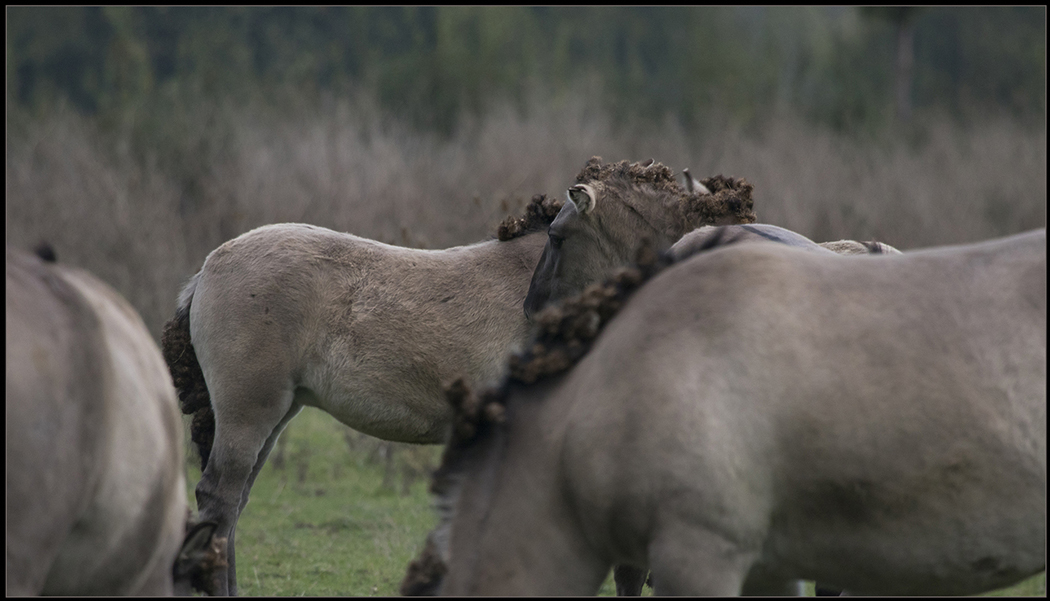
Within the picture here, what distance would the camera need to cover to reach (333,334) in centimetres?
475

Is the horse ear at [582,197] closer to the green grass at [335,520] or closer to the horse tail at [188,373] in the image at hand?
the green grass at [335,520]

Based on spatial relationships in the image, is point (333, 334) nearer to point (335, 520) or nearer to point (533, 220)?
point (533, 220)

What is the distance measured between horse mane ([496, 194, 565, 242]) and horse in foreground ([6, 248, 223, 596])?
110 inches

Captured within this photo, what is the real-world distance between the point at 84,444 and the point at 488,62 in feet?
72.3

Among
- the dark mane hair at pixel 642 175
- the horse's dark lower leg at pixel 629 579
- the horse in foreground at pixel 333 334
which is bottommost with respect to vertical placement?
the horse's dark lower leg at pixel 629 579

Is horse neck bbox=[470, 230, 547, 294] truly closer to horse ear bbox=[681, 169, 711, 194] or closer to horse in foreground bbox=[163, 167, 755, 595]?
horse in foreground bbox=[163, 167, 755, 595]

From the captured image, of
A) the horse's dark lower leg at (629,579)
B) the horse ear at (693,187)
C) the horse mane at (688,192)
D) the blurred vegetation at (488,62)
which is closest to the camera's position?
the horse's dark lower leg at (629,579)

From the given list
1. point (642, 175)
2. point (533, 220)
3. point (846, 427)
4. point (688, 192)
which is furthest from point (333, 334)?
point (846, 427)

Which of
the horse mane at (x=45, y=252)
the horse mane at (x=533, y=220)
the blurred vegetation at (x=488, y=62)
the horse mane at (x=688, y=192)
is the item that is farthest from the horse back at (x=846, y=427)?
the blurred vegetation at (x=488, y=62)

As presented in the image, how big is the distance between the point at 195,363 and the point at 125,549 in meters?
2.85

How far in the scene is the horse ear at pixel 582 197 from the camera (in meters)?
4.80

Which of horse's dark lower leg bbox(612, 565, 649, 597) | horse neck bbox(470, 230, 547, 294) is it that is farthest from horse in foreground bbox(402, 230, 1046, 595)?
horse neck bbox(470, 230, 547, 294)

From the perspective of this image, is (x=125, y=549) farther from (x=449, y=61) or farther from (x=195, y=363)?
(x=449, y=61)

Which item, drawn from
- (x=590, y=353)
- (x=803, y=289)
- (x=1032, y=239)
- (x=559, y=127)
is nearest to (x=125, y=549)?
(x=590, y=353)
